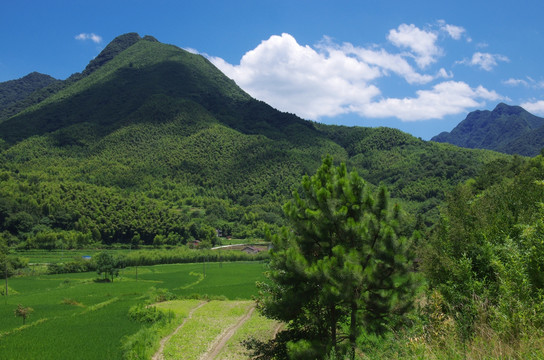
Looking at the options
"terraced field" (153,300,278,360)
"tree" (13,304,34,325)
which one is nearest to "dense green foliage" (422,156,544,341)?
"terraced field" (153,300,278,360)

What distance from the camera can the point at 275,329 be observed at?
74.2 feet

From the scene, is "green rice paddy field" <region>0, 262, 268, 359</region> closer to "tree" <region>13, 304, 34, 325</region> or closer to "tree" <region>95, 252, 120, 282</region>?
"tree" <region>13, 304, 34, 325</region>

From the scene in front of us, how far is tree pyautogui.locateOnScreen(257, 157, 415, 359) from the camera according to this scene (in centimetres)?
1203

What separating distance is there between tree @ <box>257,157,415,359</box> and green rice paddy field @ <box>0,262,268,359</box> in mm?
7005

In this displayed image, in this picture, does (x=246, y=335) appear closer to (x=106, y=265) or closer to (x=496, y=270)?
(x=496, y=270)

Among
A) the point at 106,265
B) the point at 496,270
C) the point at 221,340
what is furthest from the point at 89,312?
the point at 496,270

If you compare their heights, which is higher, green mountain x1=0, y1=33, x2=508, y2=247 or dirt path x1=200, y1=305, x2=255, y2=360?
green mountain x1=0, y1=33, x2=508, y2=247

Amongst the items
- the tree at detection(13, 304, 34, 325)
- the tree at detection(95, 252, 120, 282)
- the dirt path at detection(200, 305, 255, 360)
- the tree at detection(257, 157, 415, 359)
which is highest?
the tree at detection(257, 157, 415, 359)

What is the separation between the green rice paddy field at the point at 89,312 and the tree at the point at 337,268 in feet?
23.0

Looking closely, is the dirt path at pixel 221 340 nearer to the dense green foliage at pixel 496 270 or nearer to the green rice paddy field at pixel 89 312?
the green rice paddy field at pixel 89 312

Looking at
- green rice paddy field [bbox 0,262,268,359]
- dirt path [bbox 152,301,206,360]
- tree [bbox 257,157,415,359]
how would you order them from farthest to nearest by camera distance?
green rice paddy field [bbox 0,262,268,359] → dirt path [bbox 152,301,206,360] → tree [bbox 257,157,415,359]

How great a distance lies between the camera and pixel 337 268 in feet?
38.8

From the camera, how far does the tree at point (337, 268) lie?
12.0m

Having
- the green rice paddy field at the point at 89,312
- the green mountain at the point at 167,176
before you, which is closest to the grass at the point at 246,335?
the green rice paddy field at the point at 89,312
